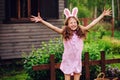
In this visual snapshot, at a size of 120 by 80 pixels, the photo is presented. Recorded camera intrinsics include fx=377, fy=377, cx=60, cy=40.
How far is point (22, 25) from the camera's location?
14.5 meters

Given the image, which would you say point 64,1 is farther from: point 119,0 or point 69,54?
point 119,0

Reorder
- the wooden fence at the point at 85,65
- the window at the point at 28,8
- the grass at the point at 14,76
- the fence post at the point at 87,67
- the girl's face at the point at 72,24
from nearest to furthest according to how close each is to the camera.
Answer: the girl's face at the point at 72,24 < the wooden fence at the point at 85,65 < the fence post at the point at 87,67 < the grass at the point at 14,76 < the window at the point at 28,8

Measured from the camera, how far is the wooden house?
14055 mm

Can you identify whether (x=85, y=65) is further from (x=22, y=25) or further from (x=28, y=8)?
(x=28, y=8)

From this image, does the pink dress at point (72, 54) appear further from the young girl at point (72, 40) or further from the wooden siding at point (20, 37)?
the wooden siding at point (20, 37)

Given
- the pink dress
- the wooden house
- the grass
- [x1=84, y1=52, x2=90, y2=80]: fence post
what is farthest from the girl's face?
the wooden house

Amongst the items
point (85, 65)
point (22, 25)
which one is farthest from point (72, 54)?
point (22, 25)

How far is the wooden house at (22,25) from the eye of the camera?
14.1 meters

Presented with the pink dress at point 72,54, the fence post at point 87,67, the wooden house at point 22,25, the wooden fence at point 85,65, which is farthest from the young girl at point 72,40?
the wooden house at point 22,25

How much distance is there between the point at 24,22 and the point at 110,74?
544 centimetres

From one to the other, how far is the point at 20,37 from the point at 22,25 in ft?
1.54

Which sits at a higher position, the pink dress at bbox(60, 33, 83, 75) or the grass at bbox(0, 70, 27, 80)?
the pink dress at bbox(60, 33, 83, 75)

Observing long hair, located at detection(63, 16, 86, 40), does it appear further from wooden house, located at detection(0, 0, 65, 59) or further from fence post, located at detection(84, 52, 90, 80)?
wooden house, located at detection(0, 0, 65, 59)

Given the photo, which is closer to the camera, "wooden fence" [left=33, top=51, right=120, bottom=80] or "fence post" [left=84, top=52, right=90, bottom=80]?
"wooden fence" [left=33, top=51, right=120, bottom=80]
